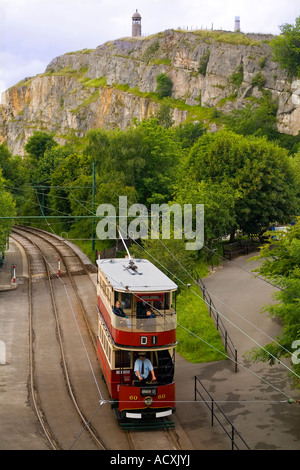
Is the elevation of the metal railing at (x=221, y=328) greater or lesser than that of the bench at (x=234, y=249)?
lesser

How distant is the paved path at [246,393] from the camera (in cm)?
1841

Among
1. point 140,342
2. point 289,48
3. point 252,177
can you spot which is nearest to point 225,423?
point 140,342

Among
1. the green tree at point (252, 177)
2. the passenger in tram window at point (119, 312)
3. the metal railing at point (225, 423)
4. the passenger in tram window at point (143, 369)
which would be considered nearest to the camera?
the metal railing at point (225, 423)

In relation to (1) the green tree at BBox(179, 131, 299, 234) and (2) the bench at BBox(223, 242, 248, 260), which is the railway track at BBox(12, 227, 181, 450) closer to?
(2) the bench at BBox(223, 242, 248, 260)

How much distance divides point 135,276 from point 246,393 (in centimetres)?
616

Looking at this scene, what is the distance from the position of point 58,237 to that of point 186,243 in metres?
27.7

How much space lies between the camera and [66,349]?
28.7 metres

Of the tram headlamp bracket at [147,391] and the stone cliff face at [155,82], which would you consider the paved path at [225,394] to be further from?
the stone cliff face at [155,82]

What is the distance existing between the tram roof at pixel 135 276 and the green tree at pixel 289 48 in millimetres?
80453

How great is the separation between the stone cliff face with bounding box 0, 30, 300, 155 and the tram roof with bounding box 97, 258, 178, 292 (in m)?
78.1

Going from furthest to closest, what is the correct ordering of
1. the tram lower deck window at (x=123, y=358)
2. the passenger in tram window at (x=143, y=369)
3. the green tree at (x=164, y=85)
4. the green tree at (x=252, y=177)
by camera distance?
the green tree at (x=164, y=85)
the green tree at (x=252, y=177)
the tram lower deck window at (x=123, y=358)
the passenger in tram window at (x=143, y=369)

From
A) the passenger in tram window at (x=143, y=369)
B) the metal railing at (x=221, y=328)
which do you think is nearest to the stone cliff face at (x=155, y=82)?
the metal railing at (x=221, y=328)
